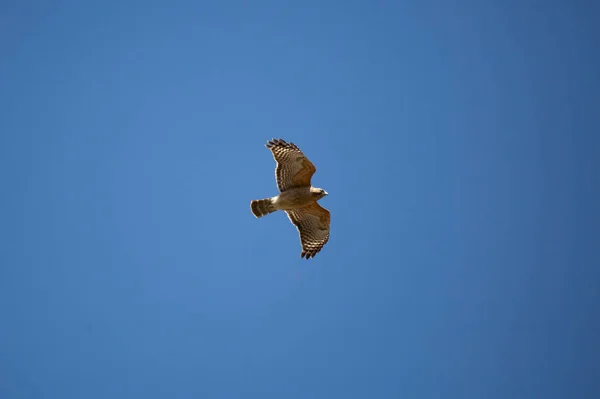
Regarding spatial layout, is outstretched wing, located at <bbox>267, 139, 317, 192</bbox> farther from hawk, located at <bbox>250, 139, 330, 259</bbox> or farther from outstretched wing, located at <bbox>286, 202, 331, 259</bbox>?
outstretched wing, located at <bbox>286, 202, 331, 259</bbox>

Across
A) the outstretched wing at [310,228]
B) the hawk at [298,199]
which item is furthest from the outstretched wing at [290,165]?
the outstretched wing at [310,228]

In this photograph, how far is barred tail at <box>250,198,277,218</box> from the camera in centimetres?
1322

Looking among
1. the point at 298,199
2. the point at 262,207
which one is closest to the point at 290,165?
the point at 298,199

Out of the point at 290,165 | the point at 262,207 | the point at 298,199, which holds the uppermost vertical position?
the point at 290,165

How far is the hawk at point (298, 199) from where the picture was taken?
12.5 m

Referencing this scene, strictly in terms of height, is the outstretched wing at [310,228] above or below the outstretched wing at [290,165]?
below

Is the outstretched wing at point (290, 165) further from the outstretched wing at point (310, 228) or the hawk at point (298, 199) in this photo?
the outstretched wing at point (310, 228)

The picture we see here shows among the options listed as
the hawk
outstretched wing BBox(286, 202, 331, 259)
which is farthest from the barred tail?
outstretched wing BBox(286, 202, 331, 259)

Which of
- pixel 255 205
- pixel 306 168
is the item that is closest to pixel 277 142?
pixel 306 168

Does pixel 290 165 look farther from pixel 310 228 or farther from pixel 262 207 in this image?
pixel 310 228

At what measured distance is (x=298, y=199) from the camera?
12.7 meters

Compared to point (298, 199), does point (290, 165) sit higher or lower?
higher

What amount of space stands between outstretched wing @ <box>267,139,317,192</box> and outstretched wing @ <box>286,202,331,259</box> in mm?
856

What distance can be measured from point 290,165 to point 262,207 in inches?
53.1
